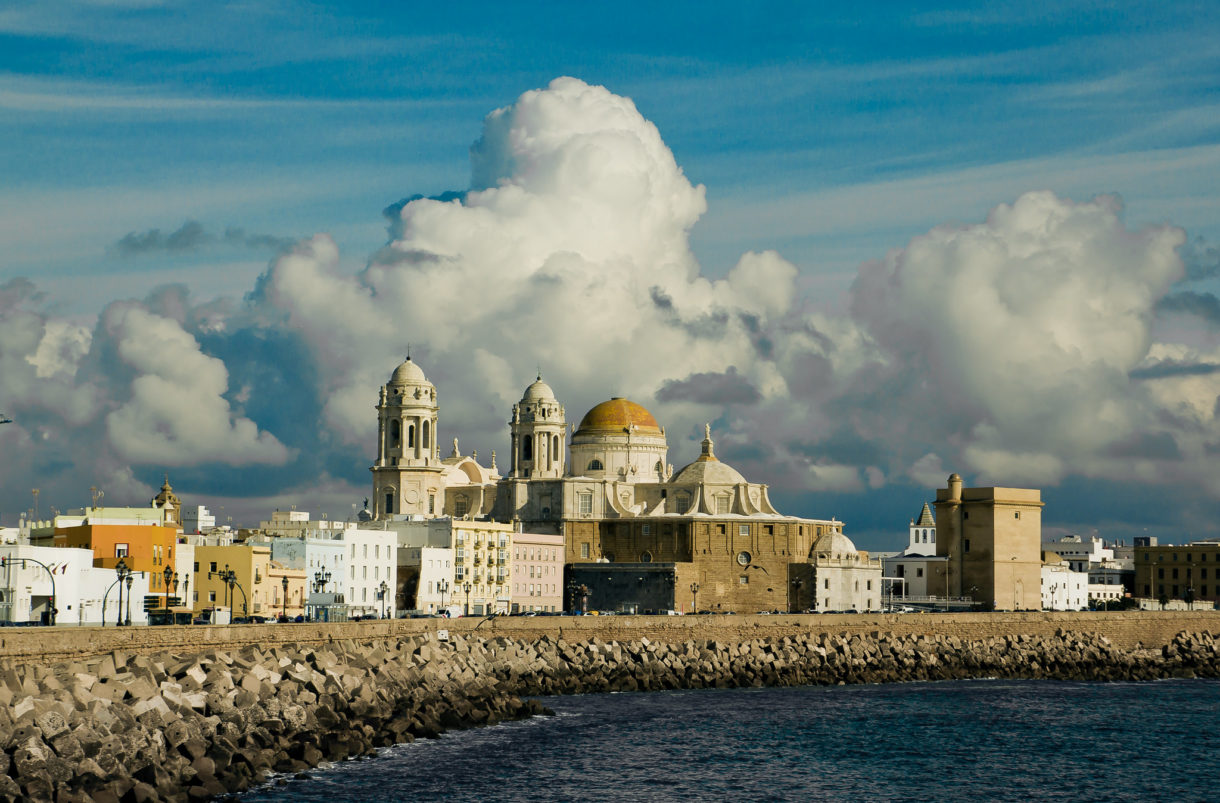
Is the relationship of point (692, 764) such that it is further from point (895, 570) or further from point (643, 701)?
point (895, 570)

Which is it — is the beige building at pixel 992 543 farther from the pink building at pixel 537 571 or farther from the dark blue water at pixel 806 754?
the dark blue water at pixel 806 754

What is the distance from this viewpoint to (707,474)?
421ft

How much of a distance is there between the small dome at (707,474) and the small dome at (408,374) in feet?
65.8

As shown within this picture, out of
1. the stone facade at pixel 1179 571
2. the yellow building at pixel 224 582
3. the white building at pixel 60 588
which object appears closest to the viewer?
the white building at pixel 60 588

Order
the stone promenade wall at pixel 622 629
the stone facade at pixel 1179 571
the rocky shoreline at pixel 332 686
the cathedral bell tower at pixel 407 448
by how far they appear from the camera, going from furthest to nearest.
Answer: the stone facade at pixel 1179 571
the cathedral bell tower at pixel 407 448
the stone promenade wall at pixel 622 629
the rocky shoreline at pixel 332 686

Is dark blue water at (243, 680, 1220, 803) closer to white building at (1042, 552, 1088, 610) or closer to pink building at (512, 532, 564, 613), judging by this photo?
pink building at (512, 532, 564, 613)

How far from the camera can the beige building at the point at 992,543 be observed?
128 meters

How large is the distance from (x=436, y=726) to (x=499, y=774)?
7883 mm

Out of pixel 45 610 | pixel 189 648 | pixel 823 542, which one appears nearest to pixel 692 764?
pixel 189 648

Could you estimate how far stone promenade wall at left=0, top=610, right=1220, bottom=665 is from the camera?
170 ft

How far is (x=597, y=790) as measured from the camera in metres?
46.6

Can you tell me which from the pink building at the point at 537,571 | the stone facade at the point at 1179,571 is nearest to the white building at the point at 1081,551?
the stone facade at the point at 1179,571

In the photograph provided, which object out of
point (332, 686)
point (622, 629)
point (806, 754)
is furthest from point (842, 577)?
point (332, 686)

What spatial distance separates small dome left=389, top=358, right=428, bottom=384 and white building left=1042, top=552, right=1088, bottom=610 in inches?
2056
